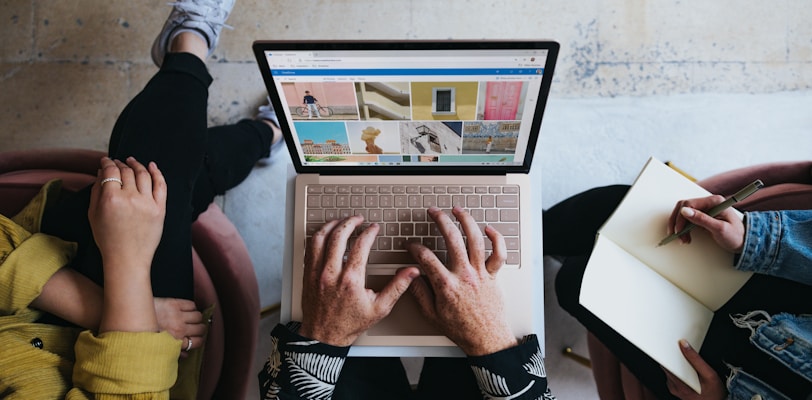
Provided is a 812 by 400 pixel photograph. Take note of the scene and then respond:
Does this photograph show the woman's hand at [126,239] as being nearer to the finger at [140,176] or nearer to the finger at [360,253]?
the finger at [140,176]

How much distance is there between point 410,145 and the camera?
2.94 ft

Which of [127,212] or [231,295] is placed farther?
[231,295]

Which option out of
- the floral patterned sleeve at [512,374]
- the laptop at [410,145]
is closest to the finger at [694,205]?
the laptop at [410,145]

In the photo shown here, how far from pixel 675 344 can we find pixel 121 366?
1.00 metres

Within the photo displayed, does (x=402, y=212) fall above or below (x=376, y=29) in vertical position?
below

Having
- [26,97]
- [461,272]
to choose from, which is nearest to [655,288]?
[461,272]

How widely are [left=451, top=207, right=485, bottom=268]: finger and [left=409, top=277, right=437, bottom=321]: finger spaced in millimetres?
98

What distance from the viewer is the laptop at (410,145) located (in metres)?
0.73

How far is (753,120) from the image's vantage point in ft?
5.13

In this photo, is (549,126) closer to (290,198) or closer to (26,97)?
(290,198)

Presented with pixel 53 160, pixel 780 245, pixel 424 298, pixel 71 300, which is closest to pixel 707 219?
pixel 780 245

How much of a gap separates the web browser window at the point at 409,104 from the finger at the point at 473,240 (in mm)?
121

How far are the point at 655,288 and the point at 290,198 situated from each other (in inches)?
29.2

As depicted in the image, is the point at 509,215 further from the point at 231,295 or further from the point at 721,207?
the point at 231,295
